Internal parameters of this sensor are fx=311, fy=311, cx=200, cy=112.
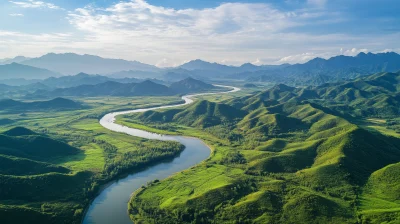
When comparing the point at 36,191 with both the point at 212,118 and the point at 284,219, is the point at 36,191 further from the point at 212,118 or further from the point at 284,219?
the point at 212,118

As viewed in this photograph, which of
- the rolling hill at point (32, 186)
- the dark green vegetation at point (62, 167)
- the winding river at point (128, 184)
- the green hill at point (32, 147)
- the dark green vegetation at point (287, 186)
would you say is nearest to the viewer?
the rolling hill at point (32, 186)

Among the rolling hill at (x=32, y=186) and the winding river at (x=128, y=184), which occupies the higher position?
the rolling hill at (x=32, y=186)

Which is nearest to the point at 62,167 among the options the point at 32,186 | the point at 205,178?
the point at 32,186

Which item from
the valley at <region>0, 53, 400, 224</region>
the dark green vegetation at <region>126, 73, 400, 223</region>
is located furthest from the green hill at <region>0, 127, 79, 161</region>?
the dark green vegetation at <region>126, 73, 400, 223</region>

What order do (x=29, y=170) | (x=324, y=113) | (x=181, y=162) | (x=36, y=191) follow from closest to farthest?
(x=36, y=191), (x=29, y=170), (x=181, y=162), (x=324, y=113)

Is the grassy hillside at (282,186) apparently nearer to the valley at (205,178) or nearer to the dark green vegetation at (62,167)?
the valley at (205,178)

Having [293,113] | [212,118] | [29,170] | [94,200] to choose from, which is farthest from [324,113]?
[29,170]

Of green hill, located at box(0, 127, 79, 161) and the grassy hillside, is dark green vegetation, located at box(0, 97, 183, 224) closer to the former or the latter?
green hill, located at box(0, 127, 79, 161)

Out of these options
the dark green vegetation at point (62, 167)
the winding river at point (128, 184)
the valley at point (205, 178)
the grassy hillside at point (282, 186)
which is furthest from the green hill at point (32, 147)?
the grassy hillside at point (282, 186)
